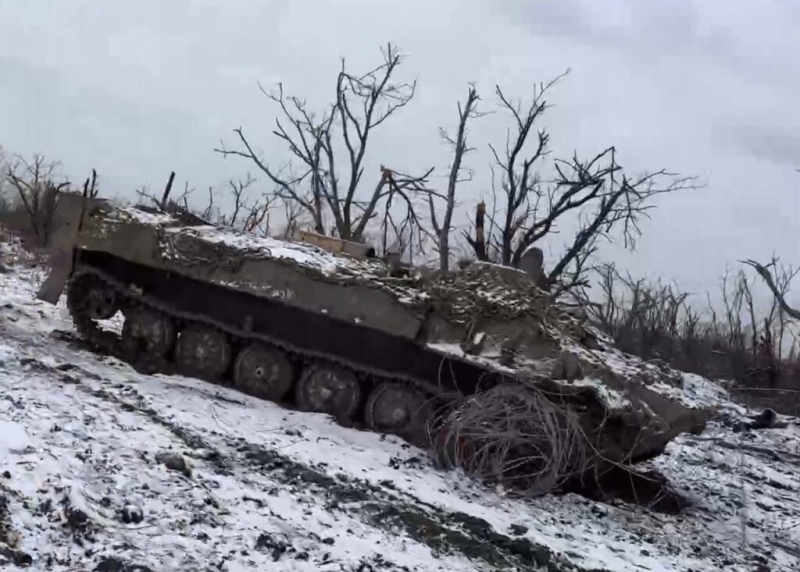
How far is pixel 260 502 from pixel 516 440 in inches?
113

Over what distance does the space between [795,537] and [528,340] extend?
10.4 feet

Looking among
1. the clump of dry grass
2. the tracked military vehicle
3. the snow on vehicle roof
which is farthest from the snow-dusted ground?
the snow on vehicle roof

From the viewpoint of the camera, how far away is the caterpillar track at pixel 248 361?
9.69 metres

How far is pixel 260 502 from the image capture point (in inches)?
266

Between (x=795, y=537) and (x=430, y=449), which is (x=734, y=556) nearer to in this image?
(x=795, y=537)

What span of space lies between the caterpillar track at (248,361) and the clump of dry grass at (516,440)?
0.47m

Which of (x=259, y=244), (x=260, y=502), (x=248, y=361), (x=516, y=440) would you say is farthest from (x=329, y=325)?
(x=260, y=502)

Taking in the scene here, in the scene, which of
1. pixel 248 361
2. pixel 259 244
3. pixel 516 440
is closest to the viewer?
pixel 516 440

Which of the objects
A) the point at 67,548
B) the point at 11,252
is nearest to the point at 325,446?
the point at 67,548

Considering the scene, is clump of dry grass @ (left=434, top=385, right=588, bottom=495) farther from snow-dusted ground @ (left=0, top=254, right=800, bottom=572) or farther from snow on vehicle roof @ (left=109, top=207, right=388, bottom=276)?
snow on vehicle roof @ (left=109, top=207, right=388, bottom=276)

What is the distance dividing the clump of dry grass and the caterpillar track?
0.47m

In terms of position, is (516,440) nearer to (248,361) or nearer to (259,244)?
(248,361)

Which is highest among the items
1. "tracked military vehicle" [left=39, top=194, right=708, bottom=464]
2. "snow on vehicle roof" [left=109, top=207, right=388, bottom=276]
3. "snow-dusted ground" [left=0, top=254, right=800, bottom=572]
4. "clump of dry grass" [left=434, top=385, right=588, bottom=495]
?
"snow on vehicle roof" [left=109, top=207, right=388, bottom=276]

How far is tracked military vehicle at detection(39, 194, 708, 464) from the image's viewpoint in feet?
29.8
